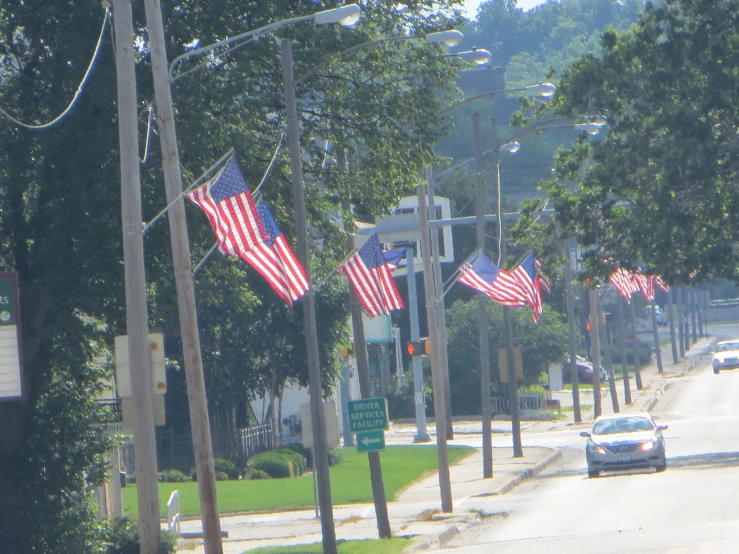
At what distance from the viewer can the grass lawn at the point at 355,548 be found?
1672 cm

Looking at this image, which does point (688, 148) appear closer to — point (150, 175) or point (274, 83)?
point (274, 83)

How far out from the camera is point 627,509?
19672 millimetres

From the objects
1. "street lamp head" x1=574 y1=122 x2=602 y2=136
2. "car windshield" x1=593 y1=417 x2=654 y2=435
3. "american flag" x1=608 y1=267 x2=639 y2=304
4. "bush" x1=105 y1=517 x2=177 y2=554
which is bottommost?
"bush" x1=105 y1=517 x2=177 y2=554

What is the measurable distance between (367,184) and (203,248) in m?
3.27

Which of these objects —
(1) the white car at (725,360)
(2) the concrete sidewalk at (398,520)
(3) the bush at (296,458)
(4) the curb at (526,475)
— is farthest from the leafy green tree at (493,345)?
(2) the concrete sidewalk at (398,520)

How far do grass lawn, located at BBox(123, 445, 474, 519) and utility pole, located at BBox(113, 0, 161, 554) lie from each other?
356 inches

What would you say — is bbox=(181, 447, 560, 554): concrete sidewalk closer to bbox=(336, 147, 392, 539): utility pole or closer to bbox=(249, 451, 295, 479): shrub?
bbox=(336, 147, 392, 539): utility pole

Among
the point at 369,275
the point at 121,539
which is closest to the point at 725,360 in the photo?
the point at 369,275

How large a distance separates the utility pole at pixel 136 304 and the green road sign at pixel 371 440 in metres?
5.20

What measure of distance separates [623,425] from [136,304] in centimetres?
1591

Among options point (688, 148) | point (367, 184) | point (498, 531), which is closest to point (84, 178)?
point (367, 184)

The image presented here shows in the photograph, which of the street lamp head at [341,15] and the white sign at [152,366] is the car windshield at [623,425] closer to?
the street lamp head at [341,15]

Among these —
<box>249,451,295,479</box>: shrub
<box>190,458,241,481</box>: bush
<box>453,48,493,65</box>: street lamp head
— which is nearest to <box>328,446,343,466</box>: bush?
<box>249,451,295,479</box>: shrub

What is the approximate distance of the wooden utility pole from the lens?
544 inches
